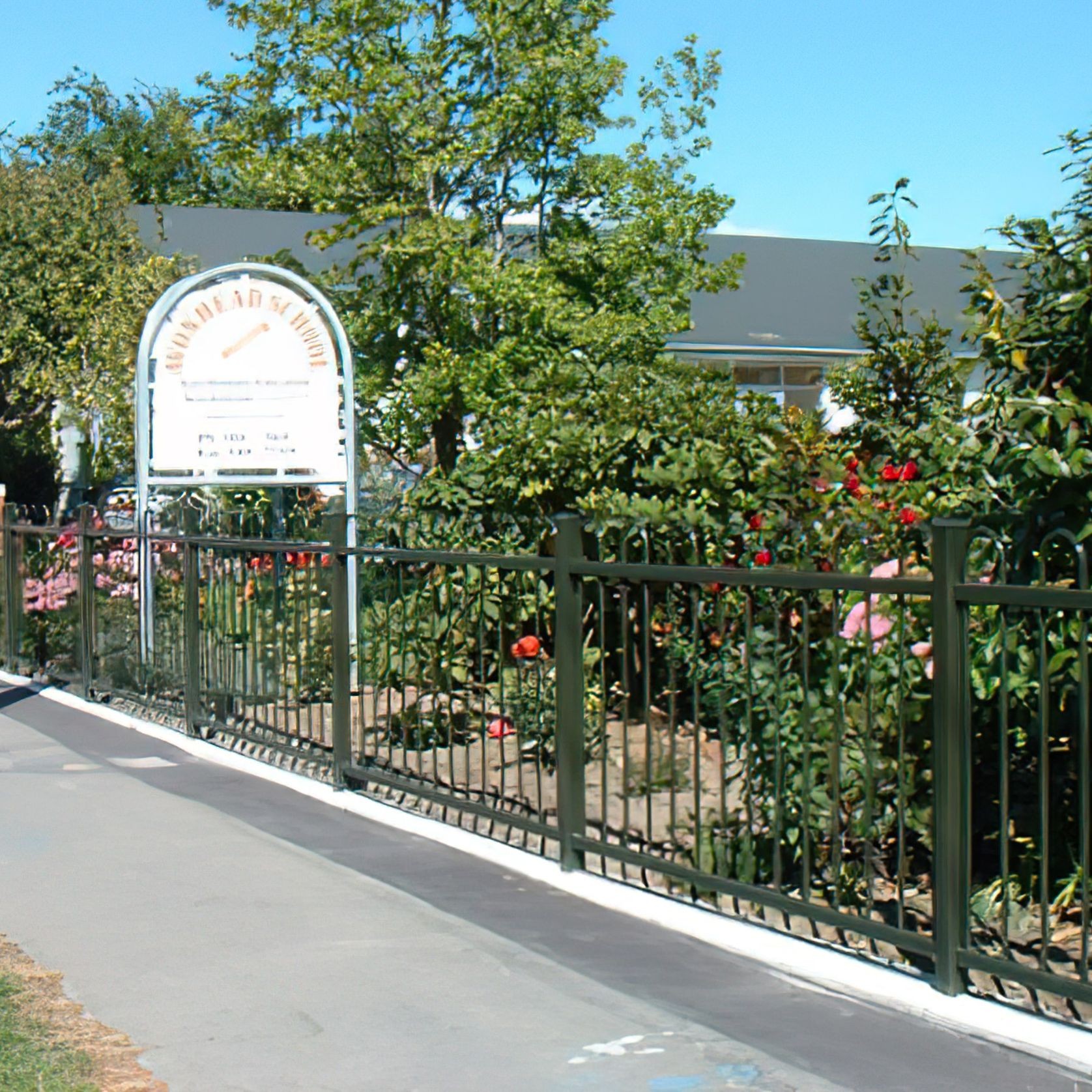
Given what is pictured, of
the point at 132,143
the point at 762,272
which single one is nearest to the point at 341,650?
the point at 762,272

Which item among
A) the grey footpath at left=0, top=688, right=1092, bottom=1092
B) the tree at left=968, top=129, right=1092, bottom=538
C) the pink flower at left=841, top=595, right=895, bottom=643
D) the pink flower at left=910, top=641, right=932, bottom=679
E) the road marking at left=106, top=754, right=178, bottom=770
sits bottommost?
the grey footpath at left=0, top=688, right=1092, bottom=1092

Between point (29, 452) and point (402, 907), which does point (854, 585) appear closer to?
point (402, 907)

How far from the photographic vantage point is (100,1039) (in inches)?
183

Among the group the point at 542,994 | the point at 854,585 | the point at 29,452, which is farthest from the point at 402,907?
the point at 29,452

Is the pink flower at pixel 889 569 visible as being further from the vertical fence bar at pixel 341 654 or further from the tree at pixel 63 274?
the tree at pixel 63 274

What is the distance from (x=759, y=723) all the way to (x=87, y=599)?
7982 millimetres

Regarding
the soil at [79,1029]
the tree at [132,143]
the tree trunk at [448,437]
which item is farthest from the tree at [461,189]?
the tree at [132,143]

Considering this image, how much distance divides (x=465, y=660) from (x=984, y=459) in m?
2.82

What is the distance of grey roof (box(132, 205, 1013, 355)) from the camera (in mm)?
31672

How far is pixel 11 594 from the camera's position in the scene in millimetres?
14328

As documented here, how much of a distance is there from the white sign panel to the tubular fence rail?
15.1ft

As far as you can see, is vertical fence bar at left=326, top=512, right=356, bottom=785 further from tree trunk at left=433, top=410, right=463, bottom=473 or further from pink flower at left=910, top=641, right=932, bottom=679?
tree trunk at left=433, top=410, right=463, bottom=473

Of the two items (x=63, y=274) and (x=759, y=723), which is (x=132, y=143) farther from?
(x=759, y=723)

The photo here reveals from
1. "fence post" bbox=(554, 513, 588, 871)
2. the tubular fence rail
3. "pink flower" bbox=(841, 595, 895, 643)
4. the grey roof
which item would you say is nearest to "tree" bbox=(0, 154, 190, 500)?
the grey roof
